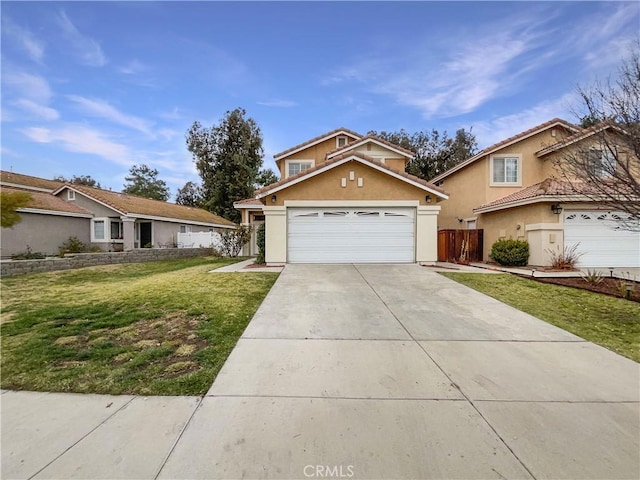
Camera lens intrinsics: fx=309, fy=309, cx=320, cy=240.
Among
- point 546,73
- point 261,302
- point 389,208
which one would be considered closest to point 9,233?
point 261,302

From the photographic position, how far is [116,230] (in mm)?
20859

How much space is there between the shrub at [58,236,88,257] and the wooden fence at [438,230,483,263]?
20917 mm

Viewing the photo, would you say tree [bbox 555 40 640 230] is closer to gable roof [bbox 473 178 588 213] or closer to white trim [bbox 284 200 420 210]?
gable roof [bbox 473 178 588 213]

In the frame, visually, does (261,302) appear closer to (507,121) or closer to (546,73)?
(546,73)

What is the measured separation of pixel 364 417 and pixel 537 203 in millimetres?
13743

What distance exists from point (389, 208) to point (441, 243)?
18.2 ft

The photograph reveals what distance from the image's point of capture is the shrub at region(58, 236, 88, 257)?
18189mm

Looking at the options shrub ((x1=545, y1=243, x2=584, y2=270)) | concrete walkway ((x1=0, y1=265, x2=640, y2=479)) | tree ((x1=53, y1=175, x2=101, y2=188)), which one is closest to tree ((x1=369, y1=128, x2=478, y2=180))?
shrub ((x1=545, y1=243, x2=584, y2=270))

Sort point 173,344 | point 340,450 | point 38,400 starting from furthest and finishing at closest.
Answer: point 173,344 < point 38,400 < point 340,450

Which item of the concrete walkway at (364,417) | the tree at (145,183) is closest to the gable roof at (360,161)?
the concrete walkway at (364,417)

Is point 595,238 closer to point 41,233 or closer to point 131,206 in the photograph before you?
point 131,206

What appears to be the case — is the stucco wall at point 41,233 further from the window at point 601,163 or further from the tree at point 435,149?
the tree at point 435,149

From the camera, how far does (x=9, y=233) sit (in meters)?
16.0

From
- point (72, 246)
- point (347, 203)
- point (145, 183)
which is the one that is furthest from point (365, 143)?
point (145, 183)
